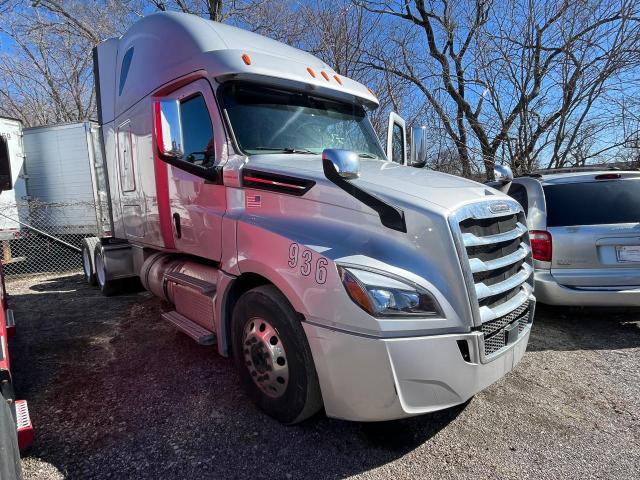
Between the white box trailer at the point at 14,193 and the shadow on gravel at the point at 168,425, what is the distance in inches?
239

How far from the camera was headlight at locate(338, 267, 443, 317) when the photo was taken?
2264 mm

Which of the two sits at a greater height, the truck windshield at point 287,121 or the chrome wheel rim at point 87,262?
the truck windshield at point 287,121

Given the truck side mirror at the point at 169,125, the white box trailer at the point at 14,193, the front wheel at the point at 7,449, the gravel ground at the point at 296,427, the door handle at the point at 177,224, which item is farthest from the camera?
the white box trailer at the point at 14,193

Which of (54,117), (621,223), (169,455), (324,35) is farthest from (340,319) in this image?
(54,117)

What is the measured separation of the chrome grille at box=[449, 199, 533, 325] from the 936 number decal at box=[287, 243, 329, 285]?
799 millimetres

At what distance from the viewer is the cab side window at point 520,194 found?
482cm

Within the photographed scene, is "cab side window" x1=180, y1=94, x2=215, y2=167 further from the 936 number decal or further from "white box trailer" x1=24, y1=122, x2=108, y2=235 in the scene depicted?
"white box trailer" x1=24, y1=122, x2=108, y2=235

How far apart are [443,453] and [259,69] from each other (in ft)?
10.5

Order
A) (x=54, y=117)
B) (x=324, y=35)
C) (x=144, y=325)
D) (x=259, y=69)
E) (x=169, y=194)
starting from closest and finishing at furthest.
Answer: (x=259, y=69), (x=169, y=194), (x=144, y=325), (x=324, y=35), (x=54, y=117)

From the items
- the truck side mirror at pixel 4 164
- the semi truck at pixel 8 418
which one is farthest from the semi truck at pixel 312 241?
the semi truck at pixel 8 418

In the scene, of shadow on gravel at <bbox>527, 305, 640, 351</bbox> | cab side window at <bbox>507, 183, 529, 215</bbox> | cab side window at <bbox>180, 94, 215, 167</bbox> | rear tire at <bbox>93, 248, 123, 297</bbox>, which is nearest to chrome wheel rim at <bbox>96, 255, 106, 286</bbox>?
rear tire at <bbox>93, 248, 123, 297</bbox>

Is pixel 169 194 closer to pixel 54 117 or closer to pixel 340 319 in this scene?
pixel 340 319

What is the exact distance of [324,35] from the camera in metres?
14.4

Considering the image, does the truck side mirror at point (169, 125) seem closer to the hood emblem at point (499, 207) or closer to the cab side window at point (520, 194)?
the hood emblem at point (499, 207)
